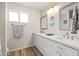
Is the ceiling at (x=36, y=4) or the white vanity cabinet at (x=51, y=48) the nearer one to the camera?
the white vanity cabinet at (x=51, y=48)

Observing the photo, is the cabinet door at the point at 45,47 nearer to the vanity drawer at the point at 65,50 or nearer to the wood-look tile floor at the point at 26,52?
the wood-look tile floor at the point at 26,52

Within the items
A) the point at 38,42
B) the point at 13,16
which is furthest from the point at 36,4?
the point at 38,42

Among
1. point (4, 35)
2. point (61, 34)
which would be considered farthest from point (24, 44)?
point (61, 34)

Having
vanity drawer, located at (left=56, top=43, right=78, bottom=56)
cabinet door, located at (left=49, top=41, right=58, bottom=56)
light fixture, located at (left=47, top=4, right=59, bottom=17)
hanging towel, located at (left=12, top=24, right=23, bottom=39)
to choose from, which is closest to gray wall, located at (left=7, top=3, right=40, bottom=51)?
hanging towel, located at (left=12, top=24, right=23, bottom=39)

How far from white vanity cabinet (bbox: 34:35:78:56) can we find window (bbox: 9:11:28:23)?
362 millimetres

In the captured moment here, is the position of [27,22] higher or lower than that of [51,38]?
higher

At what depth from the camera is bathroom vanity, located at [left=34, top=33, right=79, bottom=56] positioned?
1370 millimetres

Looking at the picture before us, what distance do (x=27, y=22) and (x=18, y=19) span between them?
16 cm

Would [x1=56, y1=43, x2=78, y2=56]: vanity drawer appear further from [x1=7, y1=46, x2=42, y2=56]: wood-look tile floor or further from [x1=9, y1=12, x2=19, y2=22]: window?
[x1=9, y1=12, x2=19, y2=22]: window

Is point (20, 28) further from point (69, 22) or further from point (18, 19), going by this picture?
point (69, 22)

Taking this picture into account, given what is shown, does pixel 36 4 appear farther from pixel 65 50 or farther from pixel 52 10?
pixel 65 50

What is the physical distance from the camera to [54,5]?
1656mm

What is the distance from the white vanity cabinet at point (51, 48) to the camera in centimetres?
138

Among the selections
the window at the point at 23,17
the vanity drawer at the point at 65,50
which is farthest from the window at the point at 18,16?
the vanity drawer at the point at 65,50
